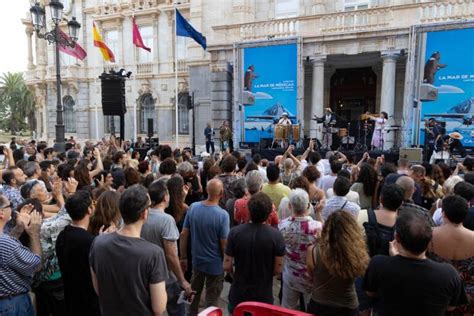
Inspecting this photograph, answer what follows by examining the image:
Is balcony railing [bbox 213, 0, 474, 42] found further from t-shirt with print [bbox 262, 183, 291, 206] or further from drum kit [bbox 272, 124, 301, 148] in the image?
t-shirt with print [bbox 262, 183, 291, 206]

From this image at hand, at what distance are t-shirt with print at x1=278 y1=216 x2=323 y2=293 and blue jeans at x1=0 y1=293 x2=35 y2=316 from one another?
2.30 meters

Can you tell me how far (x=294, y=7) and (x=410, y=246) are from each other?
18.2 meters

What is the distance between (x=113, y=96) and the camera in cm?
1036

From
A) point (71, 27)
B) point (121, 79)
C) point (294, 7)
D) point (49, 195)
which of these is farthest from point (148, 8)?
point (49, 195)

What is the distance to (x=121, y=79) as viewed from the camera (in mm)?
10414

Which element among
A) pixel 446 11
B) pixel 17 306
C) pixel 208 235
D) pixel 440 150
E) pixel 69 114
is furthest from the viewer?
pixel 69 114

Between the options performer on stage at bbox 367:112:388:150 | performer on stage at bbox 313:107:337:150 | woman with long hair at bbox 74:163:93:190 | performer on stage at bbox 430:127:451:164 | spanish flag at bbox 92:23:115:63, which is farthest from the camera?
spanish flag at bbox 92:23:115:63

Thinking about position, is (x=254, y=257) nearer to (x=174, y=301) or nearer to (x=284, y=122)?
(x=174, y=301)

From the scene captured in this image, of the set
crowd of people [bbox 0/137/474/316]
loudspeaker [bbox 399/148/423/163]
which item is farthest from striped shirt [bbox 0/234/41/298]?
loudspeaker [bbox 399/148/423/163]

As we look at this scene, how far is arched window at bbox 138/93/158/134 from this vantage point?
2475cm

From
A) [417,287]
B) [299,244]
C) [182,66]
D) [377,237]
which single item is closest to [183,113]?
[182,66]

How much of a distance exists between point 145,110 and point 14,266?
915 inches

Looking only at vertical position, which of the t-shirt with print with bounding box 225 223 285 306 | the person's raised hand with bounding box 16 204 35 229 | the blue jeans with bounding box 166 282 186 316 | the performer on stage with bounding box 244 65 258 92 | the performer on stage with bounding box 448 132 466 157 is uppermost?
the performer on stage with bounding box 244 65 258 92

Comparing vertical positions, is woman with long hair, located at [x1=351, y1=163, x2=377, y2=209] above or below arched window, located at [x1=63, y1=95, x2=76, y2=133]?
below
